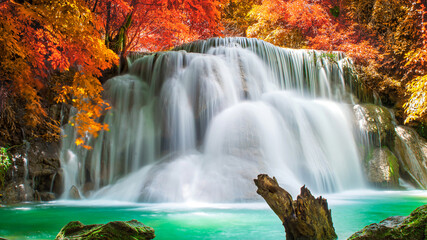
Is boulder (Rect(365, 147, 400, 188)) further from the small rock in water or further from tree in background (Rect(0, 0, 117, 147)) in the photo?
the small rock in water

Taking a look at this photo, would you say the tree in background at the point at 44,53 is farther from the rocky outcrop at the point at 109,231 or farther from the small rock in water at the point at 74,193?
the rocky outcrop at the point at 109,231

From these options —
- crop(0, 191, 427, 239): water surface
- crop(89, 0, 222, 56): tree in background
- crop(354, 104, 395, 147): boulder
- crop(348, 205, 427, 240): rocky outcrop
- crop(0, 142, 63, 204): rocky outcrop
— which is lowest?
crop(0, 191, 427, 239): water surface

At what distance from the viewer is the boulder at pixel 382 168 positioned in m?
8.98

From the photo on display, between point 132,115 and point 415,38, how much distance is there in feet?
35.8

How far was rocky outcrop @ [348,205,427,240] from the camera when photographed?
2.02 m

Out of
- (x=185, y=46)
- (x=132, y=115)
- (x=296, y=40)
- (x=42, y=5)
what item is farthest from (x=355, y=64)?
(x=42, y=5)

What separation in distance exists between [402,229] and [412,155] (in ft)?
30.5

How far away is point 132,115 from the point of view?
890 centimetres

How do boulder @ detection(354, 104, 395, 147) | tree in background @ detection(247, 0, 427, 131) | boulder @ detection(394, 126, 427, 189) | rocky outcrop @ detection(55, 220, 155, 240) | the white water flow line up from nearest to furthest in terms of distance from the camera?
rocky outcrop @ detection(55, 220, 155, 240), the white water flow, boulder @ detection(394, 126, 427, 189), boulder @ detection(354, 104, 395, 147), tree in background @ detection(247, 0, 427, 131)

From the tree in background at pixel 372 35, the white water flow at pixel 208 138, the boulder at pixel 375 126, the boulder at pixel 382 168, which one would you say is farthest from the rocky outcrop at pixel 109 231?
the tree in background at pixel 372 35

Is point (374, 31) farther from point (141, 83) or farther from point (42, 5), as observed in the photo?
point (42, 5)

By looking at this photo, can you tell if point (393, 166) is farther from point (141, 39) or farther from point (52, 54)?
point (141, 39)

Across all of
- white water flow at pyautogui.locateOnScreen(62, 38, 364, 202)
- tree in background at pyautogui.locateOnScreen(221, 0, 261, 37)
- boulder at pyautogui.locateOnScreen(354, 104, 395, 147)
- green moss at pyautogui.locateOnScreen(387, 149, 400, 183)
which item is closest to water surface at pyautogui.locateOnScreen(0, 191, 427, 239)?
white water flow at pyautogui.locateOnScreen(62, 38, 364, 202)

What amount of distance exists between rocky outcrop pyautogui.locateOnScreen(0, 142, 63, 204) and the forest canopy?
1.22ft
